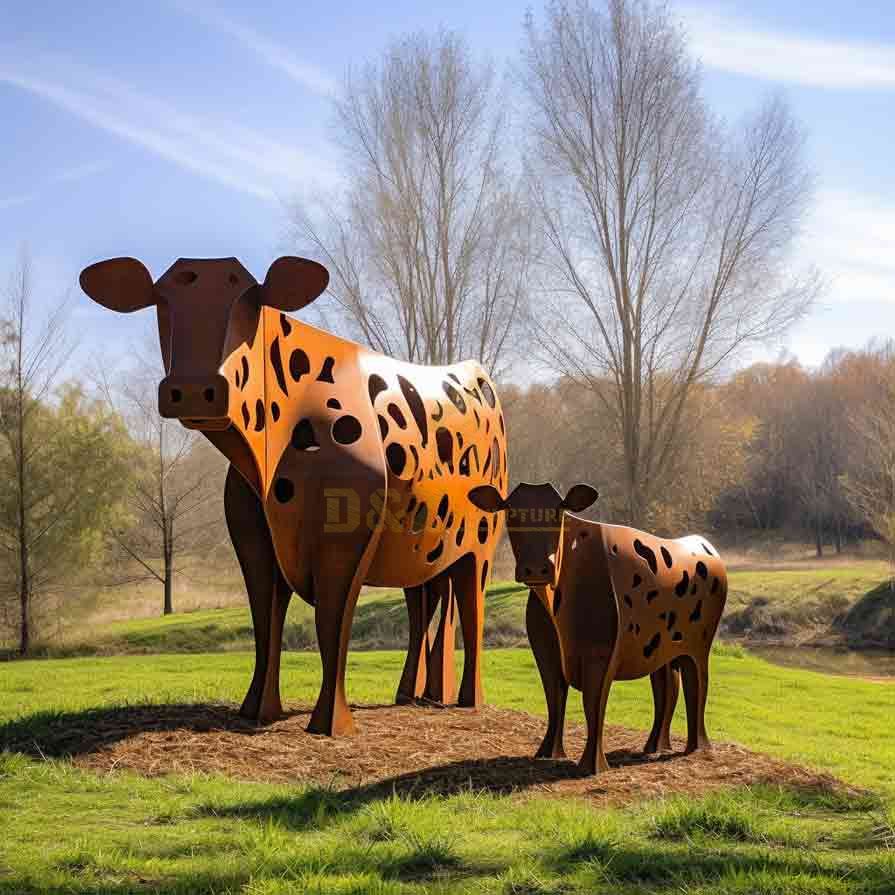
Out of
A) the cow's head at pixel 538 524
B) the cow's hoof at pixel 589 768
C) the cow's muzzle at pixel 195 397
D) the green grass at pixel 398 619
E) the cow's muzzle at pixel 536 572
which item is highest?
the cow's muzzle at pixel 195 397

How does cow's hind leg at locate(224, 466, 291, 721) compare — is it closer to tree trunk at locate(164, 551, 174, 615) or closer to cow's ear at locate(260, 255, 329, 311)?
cow's ear at locate(260, 255, 329, 311)

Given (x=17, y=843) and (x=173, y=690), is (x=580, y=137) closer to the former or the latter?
(x=173, y=690)

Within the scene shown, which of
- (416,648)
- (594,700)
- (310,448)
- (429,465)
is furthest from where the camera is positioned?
(416,648)

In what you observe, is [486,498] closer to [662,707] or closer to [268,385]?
[268,385]

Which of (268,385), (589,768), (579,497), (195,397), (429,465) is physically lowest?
(589,768)

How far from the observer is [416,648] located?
10.5m

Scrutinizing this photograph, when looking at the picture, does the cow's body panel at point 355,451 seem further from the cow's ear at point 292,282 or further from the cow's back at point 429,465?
the cow's ear at point 292,282

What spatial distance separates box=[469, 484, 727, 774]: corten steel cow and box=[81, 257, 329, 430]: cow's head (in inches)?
75.9

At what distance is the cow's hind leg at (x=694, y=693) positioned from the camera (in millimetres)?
8633

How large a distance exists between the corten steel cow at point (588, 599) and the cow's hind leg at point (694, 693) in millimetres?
408

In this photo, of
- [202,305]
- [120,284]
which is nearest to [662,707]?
[202,305]

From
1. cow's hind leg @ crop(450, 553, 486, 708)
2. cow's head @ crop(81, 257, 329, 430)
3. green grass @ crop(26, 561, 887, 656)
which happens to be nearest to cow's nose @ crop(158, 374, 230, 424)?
cow's head @ crop(81, 257, 329, 430)

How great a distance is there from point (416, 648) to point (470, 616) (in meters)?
0.62

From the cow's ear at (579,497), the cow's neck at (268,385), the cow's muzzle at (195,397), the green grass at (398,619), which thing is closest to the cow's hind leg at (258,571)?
the cow's neck at (268,385)
